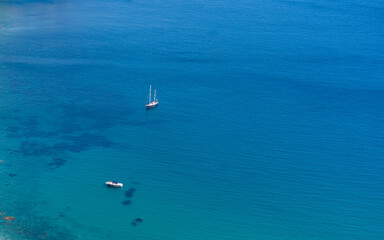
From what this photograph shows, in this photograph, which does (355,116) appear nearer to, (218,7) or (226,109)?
(226,109)

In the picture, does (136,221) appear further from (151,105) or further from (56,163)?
(151,105)

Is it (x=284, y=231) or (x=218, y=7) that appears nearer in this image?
(x=284, y=231)

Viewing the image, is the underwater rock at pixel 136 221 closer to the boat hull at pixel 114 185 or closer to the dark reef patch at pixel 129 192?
the dark reef patch at pixel 129 192

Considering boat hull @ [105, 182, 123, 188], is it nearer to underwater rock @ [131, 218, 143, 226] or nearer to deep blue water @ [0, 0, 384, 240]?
deep blue water @ [0, 0, 384, 240]

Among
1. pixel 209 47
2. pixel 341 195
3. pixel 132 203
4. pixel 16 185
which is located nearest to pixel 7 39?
pixel 209 47

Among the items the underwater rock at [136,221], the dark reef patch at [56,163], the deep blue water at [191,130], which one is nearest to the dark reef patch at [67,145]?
the deep blue water at [191,130]

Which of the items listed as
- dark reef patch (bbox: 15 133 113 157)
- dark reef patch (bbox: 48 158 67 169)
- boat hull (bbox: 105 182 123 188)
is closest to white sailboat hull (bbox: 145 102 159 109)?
dark reef patch (bbox: 15 133 113 157)
